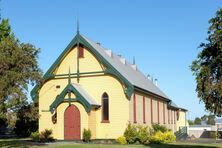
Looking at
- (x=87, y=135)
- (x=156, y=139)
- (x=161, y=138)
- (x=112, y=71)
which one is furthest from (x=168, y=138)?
(x=112, y=71)

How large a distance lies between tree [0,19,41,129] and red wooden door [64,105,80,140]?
375 inches

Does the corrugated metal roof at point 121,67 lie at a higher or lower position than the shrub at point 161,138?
higher

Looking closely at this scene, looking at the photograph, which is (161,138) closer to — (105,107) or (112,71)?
(105,107)

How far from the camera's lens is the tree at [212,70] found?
78.0ft

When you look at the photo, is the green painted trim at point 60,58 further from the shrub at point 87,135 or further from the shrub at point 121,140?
the shrub at point 121,140

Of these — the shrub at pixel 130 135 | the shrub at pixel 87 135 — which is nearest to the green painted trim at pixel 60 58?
the shrub at pixel 87 135

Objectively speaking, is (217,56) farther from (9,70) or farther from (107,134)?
(107,134)

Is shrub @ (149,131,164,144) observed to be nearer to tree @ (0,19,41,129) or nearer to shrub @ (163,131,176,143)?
shrub @ (163,131,176,143)

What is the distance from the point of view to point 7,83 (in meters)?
26.8

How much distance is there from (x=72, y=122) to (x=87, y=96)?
2862 millimetres

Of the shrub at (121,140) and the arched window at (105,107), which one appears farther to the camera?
the arched window at (105,107)

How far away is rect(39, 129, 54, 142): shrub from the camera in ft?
129

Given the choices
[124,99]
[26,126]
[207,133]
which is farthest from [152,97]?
[207,133]

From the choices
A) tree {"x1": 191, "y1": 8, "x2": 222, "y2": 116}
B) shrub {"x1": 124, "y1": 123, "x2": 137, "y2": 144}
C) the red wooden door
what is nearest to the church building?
the red wooden door
